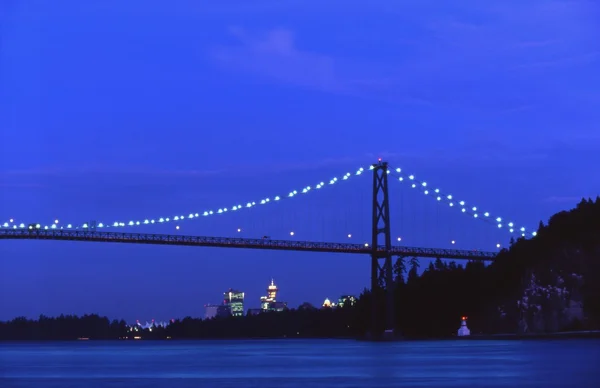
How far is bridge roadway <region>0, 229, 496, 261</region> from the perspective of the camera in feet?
215

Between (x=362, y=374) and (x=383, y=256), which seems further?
(x=383, y=256)

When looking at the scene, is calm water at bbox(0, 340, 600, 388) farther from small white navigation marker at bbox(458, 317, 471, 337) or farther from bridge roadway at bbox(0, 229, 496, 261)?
small white navigation marker at bbox(458, 317, 471, 337)

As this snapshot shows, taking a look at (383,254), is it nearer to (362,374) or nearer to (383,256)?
(383,256)

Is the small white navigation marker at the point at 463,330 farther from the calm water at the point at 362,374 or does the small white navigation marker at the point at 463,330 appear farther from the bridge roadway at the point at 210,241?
the calm water at the point at 362,374

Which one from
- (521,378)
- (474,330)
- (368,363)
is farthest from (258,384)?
(474,330)

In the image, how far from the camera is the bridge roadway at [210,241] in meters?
65.4

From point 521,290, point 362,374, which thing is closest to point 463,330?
point 521,290

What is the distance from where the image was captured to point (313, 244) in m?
70.0

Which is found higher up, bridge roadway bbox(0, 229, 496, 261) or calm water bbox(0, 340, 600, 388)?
bridge roadway bbox(0, 229, 496, 261)

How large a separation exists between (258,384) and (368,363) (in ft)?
36.7

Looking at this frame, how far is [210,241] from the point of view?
68.1m

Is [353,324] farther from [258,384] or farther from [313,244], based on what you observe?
[258,384]

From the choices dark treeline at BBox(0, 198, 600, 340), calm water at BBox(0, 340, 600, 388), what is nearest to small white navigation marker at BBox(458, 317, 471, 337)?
dark treeline at BBox(0, 198, 600, 340)

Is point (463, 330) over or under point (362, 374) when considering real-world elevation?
over
